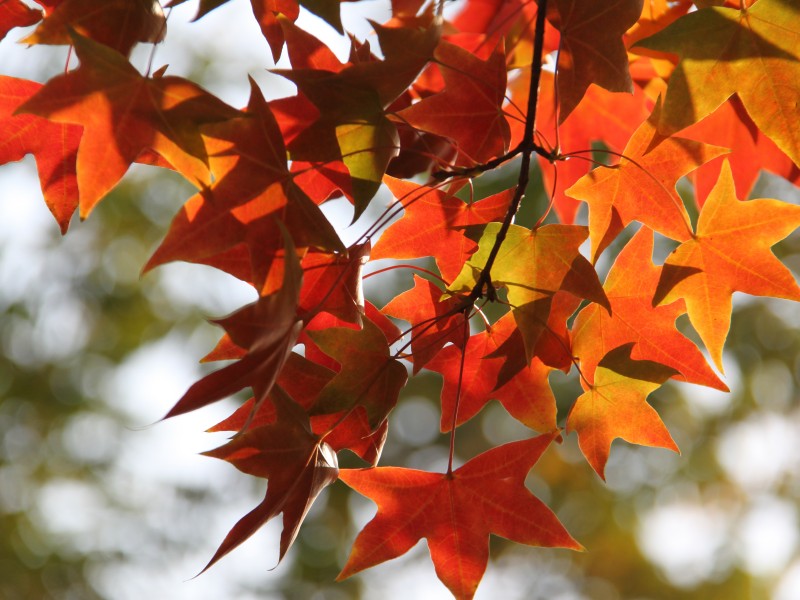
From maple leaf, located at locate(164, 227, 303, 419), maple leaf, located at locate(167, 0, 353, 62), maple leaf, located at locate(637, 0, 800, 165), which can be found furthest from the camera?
maple leaf, located at locate(167, 0, 353, 62)

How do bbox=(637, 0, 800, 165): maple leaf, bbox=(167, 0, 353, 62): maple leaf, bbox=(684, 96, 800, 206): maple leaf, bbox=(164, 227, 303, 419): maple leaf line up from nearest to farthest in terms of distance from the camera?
1. bbox=(164, 227, 303, 419): maple leaf
2. bbox=(637, 0, 800, 165): maple leaf
3. bbox=(167, 0, 353, 62): maple leaf
4. bbox=(684, 96, 800, 206): maple leaf

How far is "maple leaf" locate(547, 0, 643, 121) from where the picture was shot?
2.21 feet

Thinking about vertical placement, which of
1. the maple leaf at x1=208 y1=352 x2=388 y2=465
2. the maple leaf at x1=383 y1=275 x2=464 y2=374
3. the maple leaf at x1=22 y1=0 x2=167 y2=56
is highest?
the maple leaf at x1=22 y1=0 x2=167 y2=56

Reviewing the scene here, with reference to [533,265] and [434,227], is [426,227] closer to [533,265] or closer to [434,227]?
[434,227]

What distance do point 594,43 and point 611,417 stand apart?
352 mm

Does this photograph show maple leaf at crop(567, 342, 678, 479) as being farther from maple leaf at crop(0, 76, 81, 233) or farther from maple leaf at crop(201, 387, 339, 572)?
maple leaf at crop(0, 76, 81, 233)

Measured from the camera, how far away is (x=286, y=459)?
2.23ft

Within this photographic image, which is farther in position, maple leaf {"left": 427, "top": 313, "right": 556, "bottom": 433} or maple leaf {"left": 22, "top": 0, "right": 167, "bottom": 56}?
maple leaf {"left": 427, "top": 313, "right": 556, "bottom": 433}

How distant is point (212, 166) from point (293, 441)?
24cm

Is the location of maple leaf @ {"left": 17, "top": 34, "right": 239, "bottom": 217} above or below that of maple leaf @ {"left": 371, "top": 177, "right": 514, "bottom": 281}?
above

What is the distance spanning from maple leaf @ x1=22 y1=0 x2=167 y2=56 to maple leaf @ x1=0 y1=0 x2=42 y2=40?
11cm

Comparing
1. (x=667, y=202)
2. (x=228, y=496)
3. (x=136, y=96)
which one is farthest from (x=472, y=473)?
(x=228, y=496)

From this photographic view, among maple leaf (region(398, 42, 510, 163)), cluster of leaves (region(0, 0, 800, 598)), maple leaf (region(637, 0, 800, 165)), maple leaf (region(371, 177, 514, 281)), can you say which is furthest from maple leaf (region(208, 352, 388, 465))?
maple leaf (region(637, 0, 800, 165))

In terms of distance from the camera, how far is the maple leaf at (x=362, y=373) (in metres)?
0.68
